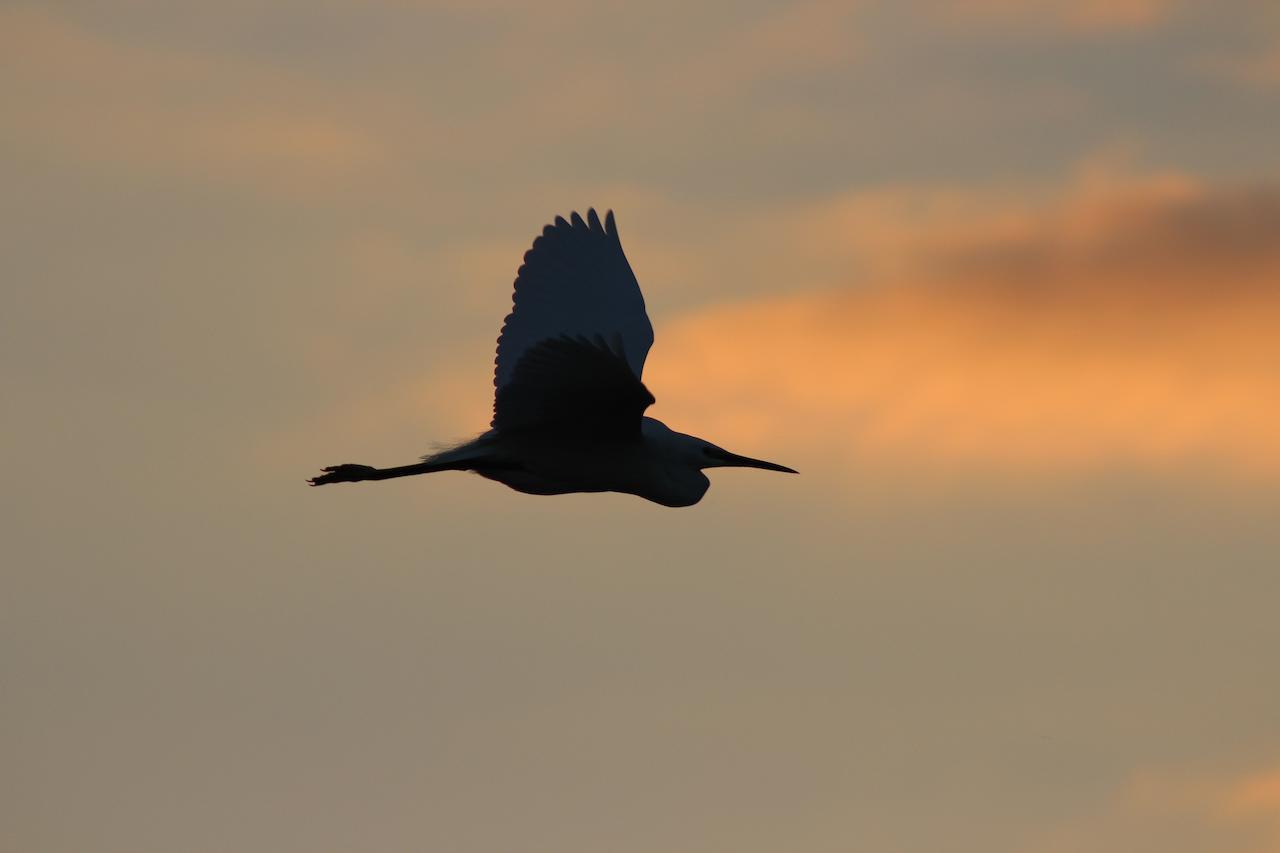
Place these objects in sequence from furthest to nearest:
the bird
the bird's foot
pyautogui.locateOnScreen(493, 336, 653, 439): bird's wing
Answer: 1. the bird's foot
2. the bird
3. pyautogui.locateOnScreen(493, 336, 653, 439): bird's wing

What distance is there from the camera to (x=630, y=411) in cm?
1474

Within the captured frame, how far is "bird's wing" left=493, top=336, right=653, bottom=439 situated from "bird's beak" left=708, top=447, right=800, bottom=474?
1.84 meters

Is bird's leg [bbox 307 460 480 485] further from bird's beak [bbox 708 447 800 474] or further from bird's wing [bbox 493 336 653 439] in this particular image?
bird's beak [bbox 708 447 800 474]

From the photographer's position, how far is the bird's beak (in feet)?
56.3

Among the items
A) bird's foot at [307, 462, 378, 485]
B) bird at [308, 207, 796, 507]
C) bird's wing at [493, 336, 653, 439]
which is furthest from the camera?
bird's foot at [307, 462, 378, 485]

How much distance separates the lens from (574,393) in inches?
561

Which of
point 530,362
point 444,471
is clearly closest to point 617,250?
point 444,471

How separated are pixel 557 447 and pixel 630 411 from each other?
2.94ft

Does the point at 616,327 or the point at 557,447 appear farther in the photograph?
the point at 616,327

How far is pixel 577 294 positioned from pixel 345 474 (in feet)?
10.4

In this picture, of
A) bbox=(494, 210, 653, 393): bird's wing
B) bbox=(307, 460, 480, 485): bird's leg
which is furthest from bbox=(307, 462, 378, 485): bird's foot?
bbox=(494, 210, 653, 393): bird's wing

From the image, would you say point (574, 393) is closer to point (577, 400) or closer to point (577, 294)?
point (577, 400)

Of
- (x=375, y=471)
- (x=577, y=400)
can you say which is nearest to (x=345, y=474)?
(x=375, y=471)

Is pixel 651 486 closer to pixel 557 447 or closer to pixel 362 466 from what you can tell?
pixel 557 447
